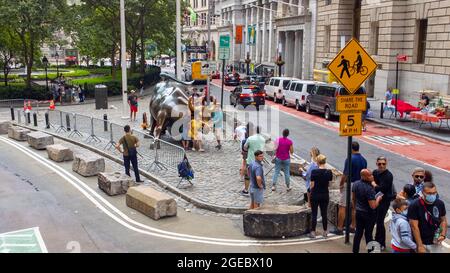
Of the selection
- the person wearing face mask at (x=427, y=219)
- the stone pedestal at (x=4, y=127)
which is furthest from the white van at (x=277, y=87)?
the person wearing face mask at (x=427, y=219)

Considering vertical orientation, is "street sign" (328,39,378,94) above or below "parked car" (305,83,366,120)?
above

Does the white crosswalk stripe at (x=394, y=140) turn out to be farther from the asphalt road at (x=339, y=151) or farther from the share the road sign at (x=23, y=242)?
the share the road sign at (x=23, y=242)

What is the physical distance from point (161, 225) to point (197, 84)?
4793 cm

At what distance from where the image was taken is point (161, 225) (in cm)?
1126

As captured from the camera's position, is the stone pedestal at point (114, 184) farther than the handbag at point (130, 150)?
No

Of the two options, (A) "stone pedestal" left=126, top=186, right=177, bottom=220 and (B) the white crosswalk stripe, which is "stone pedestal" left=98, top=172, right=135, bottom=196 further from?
(B) the white crosswalk stripe

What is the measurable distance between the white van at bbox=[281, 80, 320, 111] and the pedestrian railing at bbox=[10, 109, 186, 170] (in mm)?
13693

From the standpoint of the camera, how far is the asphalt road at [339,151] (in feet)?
51.6

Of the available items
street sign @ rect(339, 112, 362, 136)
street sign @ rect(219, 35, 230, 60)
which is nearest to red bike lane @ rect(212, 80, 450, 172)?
street sign @ rect(219, 35, 230, 60)

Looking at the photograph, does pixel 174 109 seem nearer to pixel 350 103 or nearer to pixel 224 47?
pixel 224 47

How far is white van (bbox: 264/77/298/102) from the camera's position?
3799 cm

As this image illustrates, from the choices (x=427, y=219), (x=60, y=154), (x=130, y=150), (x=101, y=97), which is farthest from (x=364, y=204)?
(x=101, y=97)

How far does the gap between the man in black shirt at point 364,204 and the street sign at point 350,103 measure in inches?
50.4
